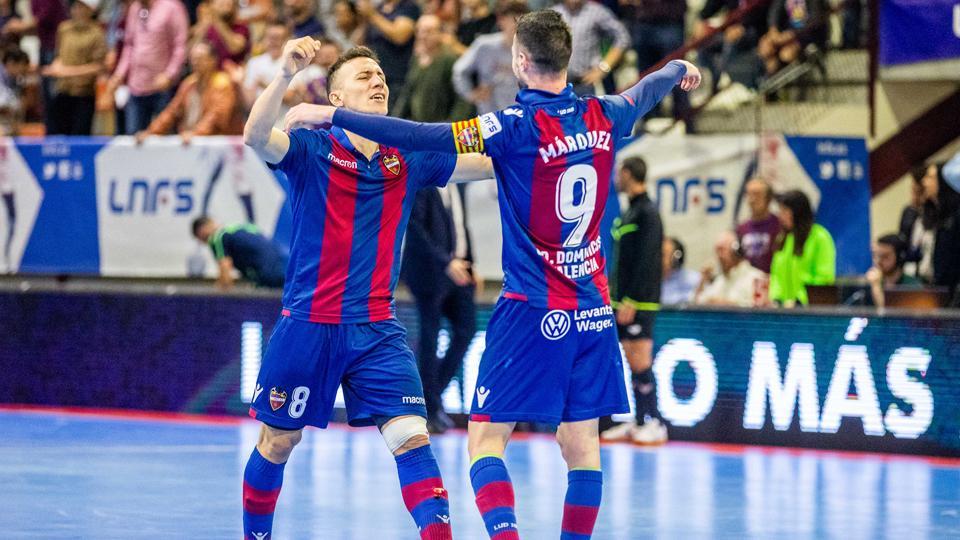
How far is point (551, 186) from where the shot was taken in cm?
605

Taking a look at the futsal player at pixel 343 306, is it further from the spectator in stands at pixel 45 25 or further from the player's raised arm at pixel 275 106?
the spectator in stands at pixel 45 25

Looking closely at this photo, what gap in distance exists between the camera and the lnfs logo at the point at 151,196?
590 inches

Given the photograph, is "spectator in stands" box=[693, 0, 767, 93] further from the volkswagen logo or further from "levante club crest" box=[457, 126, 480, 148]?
"levante club crest" box=[457, 126, 480, 148]

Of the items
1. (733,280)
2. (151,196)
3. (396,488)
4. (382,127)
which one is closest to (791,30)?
(733,280)

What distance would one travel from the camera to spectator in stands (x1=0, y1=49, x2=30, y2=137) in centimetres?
1739

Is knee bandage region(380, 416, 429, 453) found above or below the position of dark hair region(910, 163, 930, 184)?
below

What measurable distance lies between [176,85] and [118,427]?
16.5 ft

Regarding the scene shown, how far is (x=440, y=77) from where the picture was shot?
1412 centimetres

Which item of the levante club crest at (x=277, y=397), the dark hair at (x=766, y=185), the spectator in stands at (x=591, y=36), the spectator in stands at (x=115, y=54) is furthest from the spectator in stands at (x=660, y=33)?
the levante club crest at (x=277, y=397)

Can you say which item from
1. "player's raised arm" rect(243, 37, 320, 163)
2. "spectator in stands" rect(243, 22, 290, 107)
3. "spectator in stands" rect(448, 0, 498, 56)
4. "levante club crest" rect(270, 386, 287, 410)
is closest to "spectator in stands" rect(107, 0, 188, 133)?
"spectator in stands" rect(243, 22, 290, 107)

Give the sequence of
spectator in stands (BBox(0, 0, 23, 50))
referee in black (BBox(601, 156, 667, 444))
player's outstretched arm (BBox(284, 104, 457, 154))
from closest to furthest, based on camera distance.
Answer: player's outstretched arm (BBox(284, 104, 457, 154)), referee in black (BBox(601, 156, 667, 444)), spectator in stands (BBox(0, 0, 23, 50))

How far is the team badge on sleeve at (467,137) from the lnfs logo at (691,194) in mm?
7868

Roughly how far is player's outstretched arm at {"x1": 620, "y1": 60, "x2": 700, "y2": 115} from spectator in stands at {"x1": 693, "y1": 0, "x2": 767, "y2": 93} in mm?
8136

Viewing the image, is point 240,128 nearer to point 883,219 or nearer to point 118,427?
point 118,427
